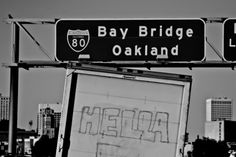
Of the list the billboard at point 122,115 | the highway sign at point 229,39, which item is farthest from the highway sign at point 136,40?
the billboard at point 122,115

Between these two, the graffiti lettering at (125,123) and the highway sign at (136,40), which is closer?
the graffiti lettering at (125,123)

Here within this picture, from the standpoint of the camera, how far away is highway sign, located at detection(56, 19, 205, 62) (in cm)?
2334

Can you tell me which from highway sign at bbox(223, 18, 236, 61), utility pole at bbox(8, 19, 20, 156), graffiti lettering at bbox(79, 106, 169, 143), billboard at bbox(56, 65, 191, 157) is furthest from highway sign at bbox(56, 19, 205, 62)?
graffiti lettering at bbox(79, 106, 169, 143)

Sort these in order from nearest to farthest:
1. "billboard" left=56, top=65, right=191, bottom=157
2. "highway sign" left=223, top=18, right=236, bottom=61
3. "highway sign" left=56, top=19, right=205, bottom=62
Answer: "billboard" left=56, top=65, right=191, bottom=157
"highway sign" left=56, top=19, right=205, bottom=62
"highway sign" left=223, top=18, right=236, bottom=61

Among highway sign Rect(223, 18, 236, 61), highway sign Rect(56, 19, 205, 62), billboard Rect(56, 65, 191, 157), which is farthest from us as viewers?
highway sign Rect(223, 18, 236, 61)

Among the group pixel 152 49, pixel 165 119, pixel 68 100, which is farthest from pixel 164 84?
pixel 152 49

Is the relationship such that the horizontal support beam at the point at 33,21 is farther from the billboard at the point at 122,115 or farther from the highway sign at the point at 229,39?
the billboard at the point at 122,115

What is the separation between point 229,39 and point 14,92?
7.13 m

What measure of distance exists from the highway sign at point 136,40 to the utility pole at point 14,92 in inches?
84.7

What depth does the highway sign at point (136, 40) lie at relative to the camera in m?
23.3

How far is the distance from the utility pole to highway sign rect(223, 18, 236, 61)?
22.4ft

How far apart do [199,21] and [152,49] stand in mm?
1733

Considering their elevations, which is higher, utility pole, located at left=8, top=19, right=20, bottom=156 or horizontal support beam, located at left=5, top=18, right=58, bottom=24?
horizontal support beam, located at left=5, top=18, right=58, bottom=24

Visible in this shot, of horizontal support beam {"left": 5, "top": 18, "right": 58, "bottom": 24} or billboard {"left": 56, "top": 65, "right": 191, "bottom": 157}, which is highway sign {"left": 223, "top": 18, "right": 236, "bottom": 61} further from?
billboard {"left": 56, "top": 65, "right": 191, "bottom": 157}
